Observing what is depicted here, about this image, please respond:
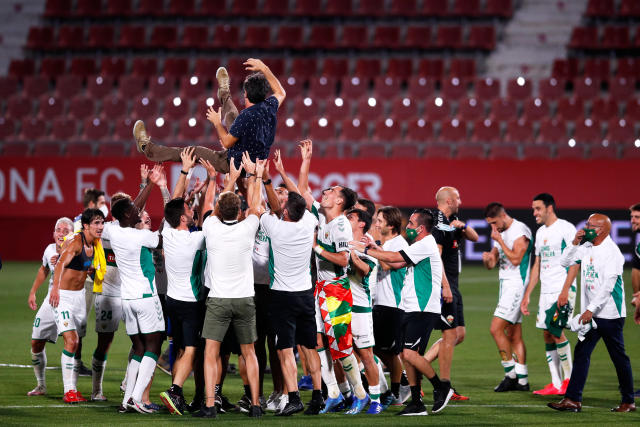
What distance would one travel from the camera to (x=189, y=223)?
28.8 ft

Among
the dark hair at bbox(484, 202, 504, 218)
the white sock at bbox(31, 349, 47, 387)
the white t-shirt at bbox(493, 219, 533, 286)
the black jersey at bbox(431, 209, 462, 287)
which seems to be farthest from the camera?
the dark hair at bbox(484, 202, 504, 218)

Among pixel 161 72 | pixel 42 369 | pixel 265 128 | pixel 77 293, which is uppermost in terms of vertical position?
pixel 161 72

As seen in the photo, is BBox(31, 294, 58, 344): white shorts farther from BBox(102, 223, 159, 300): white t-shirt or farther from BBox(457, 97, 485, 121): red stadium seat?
BBox(457, 97, 485, 121): red stadium seat

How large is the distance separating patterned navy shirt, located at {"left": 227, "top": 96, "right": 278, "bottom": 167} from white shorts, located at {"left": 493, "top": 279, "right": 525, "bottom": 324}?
140 inches

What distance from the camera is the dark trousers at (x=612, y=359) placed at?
340 inches

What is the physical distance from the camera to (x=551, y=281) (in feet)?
33.6

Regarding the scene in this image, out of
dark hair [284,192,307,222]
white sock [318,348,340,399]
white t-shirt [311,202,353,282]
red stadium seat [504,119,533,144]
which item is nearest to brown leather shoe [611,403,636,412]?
white sock [318,348,340,399]

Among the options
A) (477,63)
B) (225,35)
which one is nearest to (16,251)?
(225,35)

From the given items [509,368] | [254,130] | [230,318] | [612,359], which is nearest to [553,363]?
[509,368]

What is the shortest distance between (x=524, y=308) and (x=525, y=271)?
0.53m

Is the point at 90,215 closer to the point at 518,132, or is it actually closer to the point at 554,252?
the point at 554,252

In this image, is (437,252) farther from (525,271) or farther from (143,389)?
(143,389)

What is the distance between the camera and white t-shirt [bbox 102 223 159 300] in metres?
8.57

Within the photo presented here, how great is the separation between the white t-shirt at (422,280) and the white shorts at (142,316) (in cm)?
248
